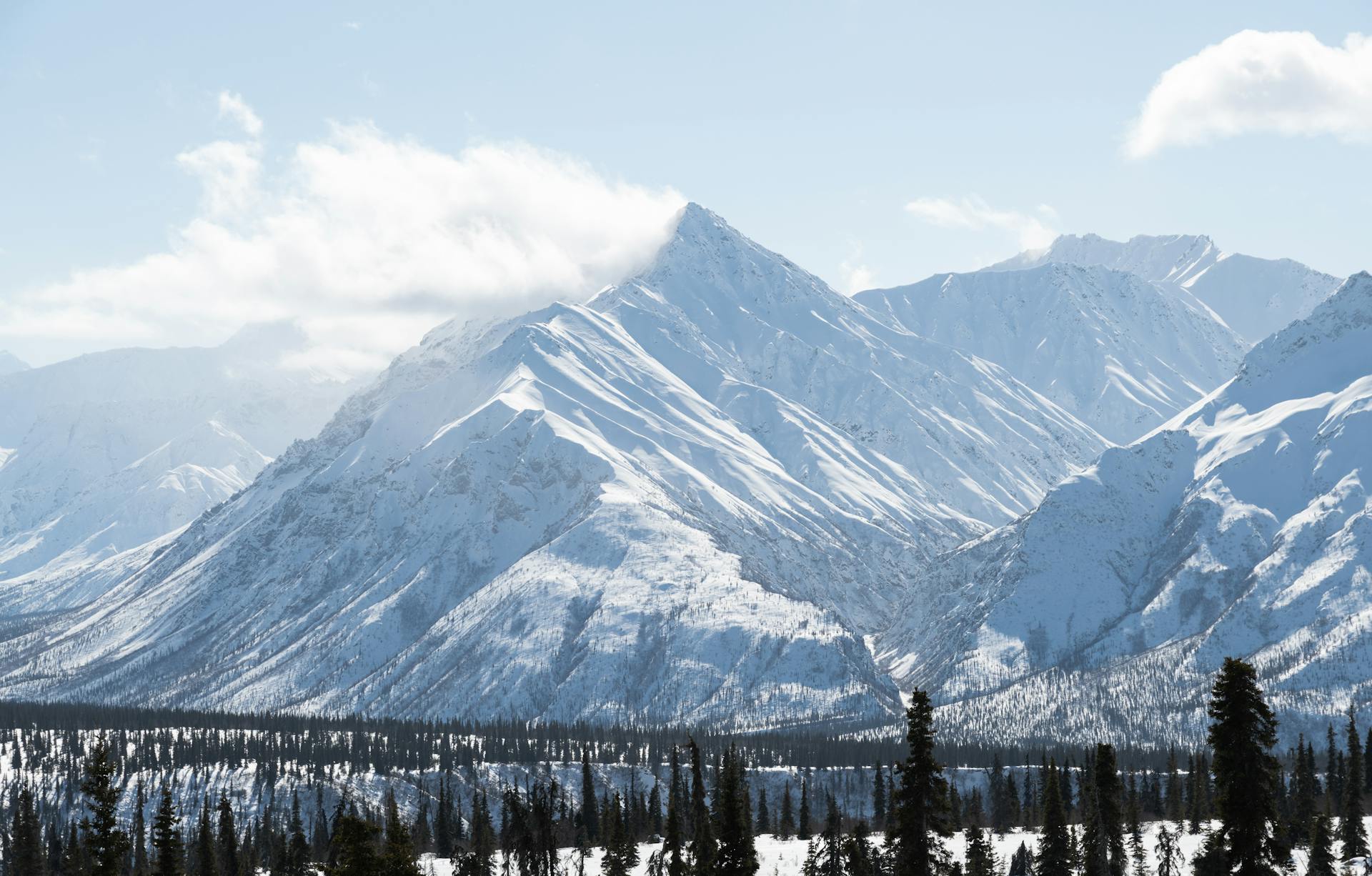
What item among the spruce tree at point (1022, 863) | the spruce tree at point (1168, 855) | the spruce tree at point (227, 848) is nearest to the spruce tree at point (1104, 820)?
the spruce tree at point (1168, 855)

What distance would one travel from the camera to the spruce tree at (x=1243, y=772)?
70.2 meters

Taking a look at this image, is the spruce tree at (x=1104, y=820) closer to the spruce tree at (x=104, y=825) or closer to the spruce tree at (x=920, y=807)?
the spruce tree at (x=920, y=807)

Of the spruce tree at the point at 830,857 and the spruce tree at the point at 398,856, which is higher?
the spruce tree at the point at 398,856

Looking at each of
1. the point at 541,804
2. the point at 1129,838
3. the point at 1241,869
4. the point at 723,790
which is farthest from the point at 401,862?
the point at 1129,838

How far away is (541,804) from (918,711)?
7301 cm

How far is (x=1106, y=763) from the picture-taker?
124 meters

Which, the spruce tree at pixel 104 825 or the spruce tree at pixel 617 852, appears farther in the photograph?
the spruce tree at pixel 617 852

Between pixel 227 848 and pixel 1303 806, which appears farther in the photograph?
pixel 1303 806

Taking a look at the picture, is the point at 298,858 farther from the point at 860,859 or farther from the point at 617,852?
the point at 860,859

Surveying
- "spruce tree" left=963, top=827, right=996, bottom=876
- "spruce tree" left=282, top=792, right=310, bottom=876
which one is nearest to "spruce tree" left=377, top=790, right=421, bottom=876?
"spruce tree" left=963, top=827, right=996, bottom=876

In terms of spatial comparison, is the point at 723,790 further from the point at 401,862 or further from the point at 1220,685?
the point at 1220,685

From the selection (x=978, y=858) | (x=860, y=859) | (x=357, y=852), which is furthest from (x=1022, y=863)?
(x=357, y=852)

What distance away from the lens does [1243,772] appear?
2781 inches

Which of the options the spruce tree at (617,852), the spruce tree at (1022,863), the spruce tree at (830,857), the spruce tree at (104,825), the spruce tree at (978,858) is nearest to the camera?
the spruce tree at (104,825)
